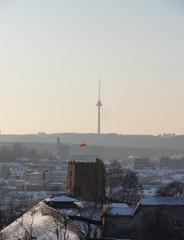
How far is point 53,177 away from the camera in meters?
139

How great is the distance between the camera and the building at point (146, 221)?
26594 mm

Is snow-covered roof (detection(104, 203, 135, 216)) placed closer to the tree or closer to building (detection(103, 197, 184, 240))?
building (detection(103, 197, 184, 240))

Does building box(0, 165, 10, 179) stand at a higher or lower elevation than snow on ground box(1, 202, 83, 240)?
higher

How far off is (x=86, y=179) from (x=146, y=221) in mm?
15365

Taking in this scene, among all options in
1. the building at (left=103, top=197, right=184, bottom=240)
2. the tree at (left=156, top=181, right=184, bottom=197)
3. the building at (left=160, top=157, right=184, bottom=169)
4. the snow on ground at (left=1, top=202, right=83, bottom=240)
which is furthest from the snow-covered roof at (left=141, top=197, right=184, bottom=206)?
the building at (left=160, top=157, right=184, bottom=169)

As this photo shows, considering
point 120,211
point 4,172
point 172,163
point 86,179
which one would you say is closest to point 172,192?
point 86,179

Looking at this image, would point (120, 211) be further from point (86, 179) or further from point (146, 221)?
point (86, 179)

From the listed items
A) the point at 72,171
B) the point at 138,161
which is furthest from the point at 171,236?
the point at 138,161

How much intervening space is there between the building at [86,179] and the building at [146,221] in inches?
514

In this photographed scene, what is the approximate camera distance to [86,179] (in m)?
42.2

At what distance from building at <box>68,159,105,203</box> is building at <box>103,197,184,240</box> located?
13.0 meters

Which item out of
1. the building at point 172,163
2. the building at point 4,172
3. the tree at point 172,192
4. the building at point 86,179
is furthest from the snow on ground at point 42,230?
the building at point 172,163

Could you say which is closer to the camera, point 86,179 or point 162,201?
point 162,201

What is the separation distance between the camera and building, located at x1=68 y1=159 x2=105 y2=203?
41.3 meters
